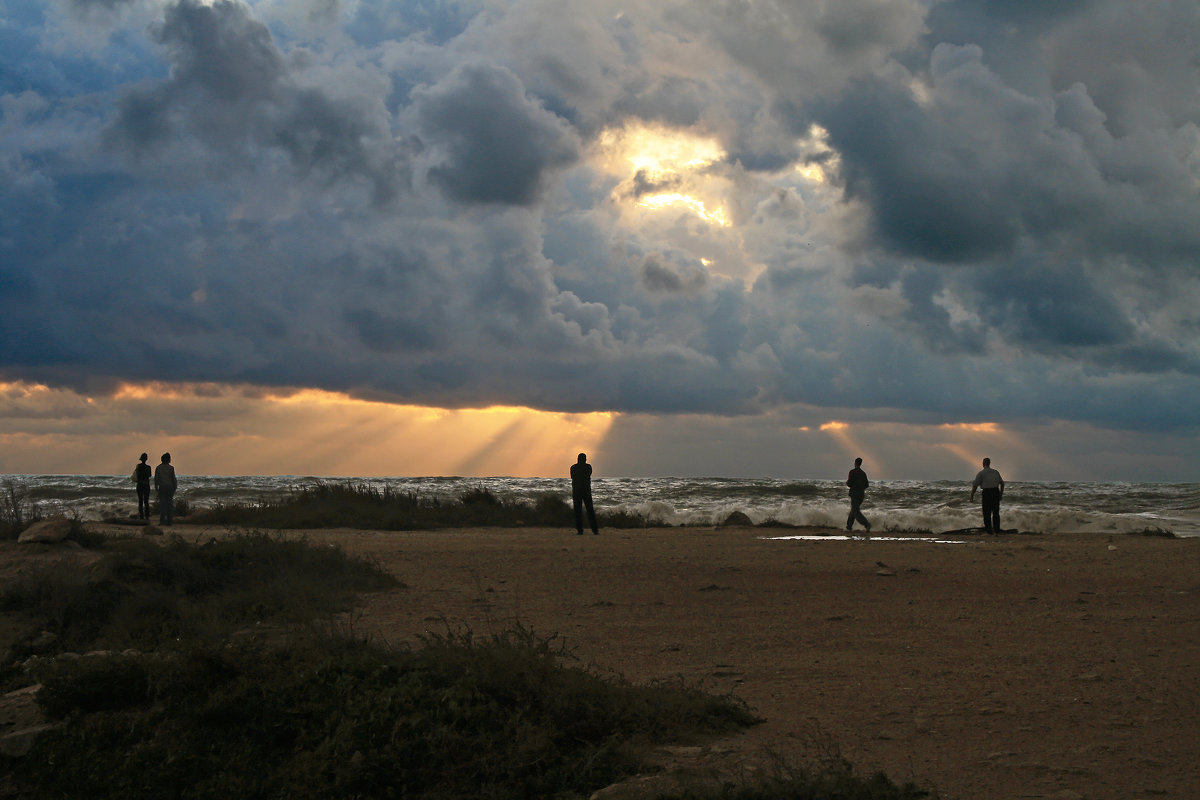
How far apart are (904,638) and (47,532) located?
12.8 meters

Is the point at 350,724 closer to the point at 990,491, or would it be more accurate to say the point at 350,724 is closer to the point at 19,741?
the point at 19,741

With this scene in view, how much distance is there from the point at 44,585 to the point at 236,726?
523 cm

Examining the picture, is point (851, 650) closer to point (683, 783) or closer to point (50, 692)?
point (683, 783)

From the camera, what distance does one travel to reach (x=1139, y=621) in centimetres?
988

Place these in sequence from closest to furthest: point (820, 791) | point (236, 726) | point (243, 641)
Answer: point (820, 791)
point (236, 726)
point (243, 641)

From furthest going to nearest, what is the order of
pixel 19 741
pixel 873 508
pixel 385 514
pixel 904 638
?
pixel 873 508, pixel 385 514, pixel 904 638, pixel 19 741

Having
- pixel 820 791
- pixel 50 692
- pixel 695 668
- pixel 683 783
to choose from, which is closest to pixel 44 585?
pixel 50 692

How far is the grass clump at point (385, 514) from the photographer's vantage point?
82.7 ft

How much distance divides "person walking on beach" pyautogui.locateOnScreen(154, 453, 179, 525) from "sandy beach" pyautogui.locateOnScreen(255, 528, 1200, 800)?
8.39m

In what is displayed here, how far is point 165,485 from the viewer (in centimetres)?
2364

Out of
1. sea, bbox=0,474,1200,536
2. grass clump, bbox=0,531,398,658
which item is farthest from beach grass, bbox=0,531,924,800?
sea, bbox=0,474,1200,536

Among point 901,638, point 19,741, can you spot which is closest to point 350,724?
point 19,741

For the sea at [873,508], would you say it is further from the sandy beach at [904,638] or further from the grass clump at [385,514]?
the sandy beach at [904,638]

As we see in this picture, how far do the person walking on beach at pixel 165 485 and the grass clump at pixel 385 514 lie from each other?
1.91m
